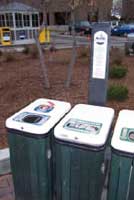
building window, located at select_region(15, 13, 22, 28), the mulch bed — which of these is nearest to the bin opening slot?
the mulch bed

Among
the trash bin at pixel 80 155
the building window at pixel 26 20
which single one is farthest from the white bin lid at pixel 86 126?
the building window at pixel 26 20

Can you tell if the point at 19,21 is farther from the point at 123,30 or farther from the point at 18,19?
the point at 123,30

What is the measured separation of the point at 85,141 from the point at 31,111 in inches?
28.4

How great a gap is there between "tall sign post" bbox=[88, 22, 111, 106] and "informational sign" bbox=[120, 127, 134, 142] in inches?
23.5

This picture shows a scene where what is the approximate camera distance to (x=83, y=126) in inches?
80.3

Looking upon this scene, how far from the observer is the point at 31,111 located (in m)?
2.34

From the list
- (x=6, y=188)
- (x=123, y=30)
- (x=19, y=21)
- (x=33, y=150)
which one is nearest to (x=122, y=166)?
(x=33, y=150)

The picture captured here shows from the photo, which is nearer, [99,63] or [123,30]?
[99,63]

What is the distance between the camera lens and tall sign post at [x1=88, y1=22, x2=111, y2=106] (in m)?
2.27

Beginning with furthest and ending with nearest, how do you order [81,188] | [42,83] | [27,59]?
1. [27,59]
2. [42,83]
3. [81,188]

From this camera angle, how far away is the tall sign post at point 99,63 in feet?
7.45

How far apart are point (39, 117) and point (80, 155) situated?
55 cm

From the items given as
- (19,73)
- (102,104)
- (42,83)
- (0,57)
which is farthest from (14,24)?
(102,104)

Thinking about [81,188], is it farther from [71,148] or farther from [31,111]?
[31,111]
